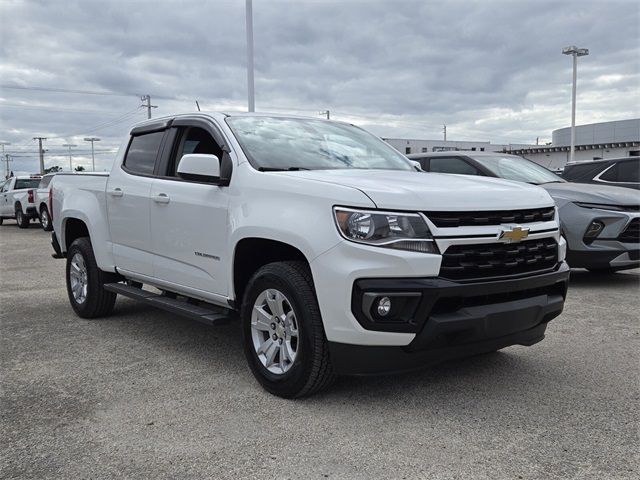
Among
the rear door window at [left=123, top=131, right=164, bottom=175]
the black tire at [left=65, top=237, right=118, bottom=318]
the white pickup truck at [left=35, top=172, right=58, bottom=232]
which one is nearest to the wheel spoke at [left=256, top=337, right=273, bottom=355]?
the rear door window at [left=123, top=131, right=164, bottom=175]

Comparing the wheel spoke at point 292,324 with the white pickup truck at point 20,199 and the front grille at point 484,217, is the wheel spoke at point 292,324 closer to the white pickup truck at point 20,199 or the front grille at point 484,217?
the front grille at point 484,217

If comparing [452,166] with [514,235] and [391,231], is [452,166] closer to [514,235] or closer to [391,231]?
[514,235]

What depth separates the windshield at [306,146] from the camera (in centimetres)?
425

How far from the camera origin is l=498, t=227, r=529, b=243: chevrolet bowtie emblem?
3.46m

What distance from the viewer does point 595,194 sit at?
23.9 ft

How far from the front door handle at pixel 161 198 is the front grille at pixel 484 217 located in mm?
2287

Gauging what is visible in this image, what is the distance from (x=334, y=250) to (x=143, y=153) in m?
2.83

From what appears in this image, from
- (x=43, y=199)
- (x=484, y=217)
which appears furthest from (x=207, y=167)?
(x=43, y=199)

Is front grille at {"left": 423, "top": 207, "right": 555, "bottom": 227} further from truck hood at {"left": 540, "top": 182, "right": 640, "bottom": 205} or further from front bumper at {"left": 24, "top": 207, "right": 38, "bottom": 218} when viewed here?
front bumper at {"left": 24, "top": 207, "right": 38, "bottom": 218}

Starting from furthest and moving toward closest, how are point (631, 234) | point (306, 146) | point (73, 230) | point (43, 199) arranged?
point (43, 199)
point (631, 234)
point (73, 230)
point (306, 146)

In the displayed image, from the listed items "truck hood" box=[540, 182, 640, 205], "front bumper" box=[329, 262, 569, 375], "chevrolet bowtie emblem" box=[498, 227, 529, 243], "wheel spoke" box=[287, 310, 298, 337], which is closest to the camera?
"front bumper" box=[329, 262, 569, 375]

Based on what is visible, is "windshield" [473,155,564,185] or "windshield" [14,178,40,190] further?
"windshield" [14,178,40,190]

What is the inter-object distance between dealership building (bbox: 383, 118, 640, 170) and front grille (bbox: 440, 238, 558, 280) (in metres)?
38.0

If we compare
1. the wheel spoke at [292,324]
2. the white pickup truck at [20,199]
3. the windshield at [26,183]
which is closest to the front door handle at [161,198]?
the wheel spoke at [292,324]
